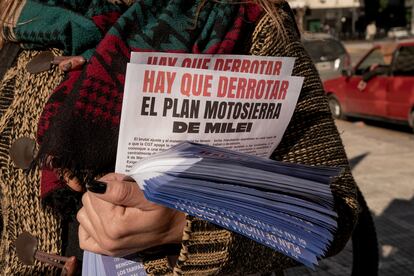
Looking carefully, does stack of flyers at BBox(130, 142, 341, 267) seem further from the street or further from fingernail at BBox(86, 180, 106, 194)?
the street

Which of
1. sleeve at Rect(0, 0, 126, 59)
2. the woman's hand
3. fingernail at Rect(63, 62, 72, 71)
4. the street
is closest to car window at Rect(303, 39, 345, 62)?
the street

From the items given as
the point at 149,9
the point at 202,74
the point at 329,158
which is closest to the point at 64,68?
the point at 149,9

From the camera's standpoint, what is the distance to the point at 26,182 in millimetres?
1151

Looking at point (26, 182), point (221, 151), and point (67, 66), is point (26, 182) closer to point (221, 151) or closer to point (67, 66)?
point (67, 66)

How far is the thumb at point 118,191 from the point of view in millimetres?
863

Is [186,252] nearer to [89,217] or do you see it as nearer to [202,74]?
[89,217]

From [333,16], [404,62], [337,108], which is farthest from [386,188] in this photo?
[333,16]

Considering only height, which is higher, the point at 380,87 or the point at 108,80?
the point at 380,87

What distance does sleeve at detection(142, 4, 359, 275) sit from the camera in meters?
1.02

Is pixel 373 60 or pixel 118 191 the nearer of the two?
pixel 118 191

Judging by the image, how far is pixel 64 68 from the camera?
42.7 inches

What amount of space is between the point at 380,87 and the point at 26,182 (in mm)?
8810

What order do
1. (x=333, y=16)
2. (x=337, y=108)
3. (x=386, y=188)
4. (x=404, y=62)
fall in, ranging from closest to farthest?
1. (x=386, y=188)
2. (x=404, y=62)
3. (x=337, y=108)
4. (x=333, y=16)

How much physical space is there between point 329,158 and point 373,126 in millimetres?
9274
